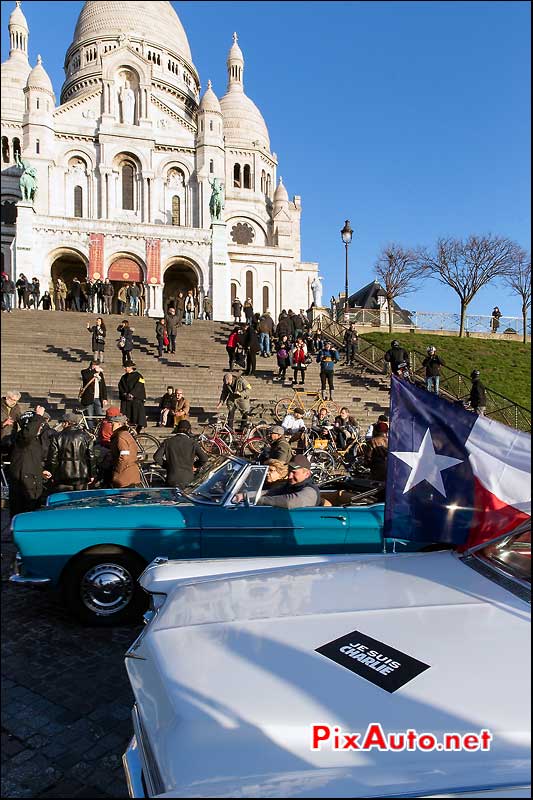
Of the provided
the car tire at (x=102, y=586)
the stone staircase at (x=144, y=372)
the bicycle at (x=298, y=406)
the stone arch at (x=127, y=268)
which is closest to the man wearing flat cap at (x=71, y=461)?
the car tire at (x=102, y=586)

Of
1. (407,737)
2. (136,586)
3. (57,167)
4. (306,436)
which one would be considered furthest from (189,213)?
(407,737)

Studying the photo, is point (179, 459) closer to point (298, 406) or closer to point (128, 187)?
point (298, 406)

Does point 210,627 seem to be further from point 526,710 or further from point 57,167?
point 57,167

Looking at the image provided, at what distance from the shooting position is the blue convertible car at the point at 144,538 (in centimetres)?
473

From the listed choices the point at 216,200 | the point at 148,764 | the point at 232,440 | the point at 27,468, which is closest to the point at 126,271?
the point at 216,200

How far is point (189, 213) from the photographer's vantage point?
4672 centimetres

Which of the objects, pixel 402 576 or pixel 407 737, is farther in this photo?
pixel 402 576

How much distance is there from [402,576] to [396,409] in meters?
1.14

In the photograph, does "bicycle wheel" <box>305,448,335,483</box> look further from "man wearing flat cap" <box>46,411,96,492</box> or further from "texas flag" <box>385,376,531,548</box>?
"texas flag" <box>385,376,531,548</box>

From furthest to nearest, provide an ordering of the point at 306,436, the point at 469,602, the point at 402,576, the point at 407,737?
the point at 306,436 < the point at 402,576 < the point at 469,602 < the point at 407,737

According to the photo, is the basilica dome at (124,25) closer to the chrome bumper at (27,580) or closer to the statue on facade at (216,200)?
the statue on facade at (216,200)

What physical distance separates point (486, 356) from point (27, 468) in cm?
2513

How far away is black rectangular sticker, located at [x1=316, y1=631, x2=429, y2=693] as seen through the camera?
1850 mm

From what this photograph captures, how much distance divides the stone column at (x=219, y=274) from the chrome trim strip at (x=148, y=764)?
3748cm
